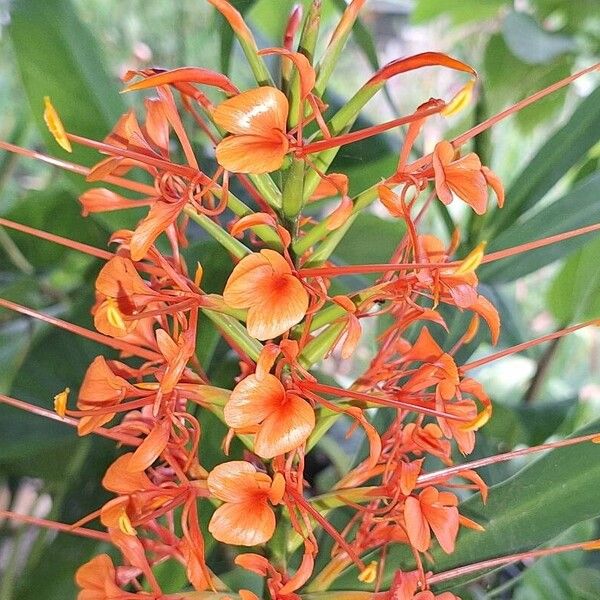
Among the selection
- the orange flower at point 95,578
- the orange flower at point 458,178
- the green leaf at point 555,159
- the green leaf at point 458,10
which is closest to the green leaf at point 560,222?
the green leaf at point 555,159

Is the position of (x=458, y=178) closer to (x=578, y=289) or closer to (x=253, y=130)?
(x=253, y=130)

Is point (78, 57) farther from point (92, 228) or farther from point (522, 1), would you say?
point (522, 1)

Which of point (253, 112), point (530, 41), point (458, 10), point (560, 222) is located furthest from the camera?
point (458, 10)

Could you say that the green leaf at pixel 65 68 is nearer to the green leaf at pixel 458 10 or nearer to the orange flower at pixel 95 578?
the orange flower at pixel 95 578

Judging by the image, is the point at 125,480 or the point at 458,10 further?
the point at 458,10

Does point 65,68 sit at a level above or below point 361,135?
above

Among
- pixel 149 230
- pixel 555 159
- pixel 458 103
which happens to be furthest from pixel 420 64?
pixel 555 159

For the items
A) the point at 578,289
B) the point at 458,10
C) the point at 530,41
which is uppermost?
the point at 458,10

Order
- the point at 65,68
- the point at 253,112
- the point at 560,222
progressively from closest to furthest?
the point at 253,112, the point at 560,222, the point at 65,68
